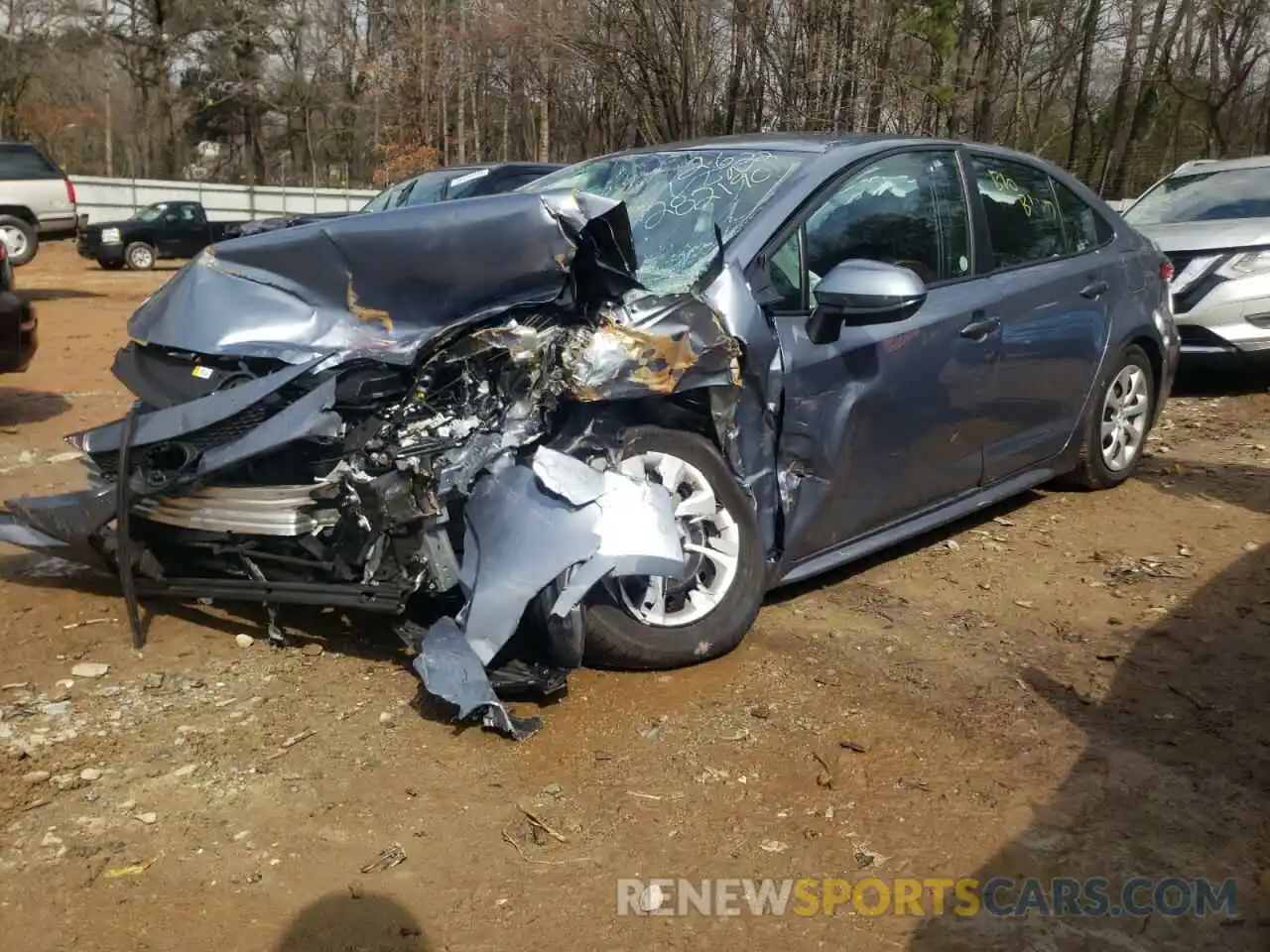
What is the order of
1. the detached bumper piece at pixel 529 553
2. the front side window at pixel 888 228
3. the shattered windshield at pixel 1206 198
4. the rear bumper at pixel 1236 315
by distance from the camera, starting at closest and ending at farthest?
the detached bumper piece at pixel 529 553 → the front side window at pixel 888 228 → the rear bumper at pixel 1236 315 → the shattered windshield at pixel 1206 198

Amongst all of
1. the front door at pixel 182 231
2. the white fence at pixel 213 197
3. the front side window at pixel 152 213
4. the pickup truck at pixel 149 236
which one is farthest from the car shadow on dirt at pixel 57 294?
the white fence at pixel 213 197

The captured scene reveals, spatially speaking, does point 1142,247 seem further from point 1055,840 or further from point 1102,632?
point 1055,840

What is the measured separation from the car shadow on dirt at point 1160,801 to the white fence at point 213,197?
94.5ft

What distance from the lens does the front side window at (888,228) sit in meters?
3.81

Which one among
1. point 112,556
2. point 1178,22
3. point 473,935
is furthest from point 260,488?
point 1178,22

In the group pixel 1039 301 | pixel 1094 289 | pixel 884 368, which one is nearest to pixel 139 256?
pixel 1094 289

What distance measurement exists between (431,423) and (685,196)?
57.0 inches

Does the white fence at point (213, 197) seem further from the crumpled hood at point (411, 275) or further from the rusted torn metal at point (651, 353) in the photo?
the rusted torn metal at point (651, 353)

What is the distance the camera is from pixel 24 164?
17250 millimetres

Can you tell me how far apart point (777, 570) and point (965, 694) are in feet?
2.35

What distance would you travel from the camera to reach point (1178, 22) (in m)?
26.3

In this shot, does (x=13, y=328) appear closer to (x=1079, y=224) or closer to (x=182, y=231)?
(x=1079, y=224)

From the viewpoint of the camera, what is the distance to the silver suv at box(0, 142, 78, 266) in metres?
17.0

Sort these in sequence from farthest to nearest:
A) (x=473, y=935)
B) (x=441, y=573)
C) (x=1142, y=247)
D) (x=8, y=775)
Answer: (x=1142, y=247)
(x=441, y=573)
(x=8, y=775)
(x=473, y=935)
